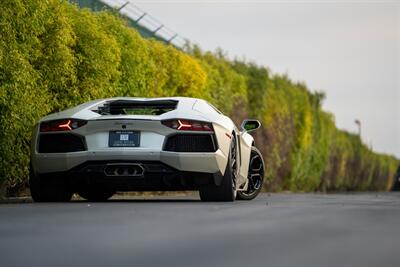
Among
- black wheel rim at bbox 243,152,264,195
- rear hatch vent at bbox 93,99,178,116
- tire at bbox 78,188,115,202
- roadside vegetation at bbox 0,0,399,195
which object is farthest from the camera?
black wheel rim at bbox 243,152,264,195

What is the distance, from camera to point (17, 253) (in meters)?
5.67

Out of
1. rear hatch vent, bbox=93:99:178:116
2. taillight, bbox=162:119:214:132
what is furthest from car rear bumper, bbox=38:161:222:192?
rear hatch vent, bbox=93:99:178:116

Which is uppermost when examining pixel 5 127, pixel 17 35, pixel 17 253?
pixel 17 35

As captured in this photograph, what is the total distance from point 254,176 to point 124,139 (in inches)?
119

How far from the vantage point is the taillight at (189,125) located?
11.0 meters

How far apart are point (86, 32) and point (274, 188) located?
65.3 feet

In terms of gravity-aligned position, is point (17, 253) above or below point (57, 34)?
below

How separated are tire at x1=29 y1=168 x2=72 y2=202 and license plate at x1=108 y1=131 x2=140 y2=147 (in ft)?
2.65

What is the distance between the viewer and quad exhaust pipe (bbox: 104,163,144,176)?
10.9 metres

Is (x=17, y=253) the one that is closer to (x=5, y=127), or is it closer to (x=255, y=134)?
(x=5, y=127)

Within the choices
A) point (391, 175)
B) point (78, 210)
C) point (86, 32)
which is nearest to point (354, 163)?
point (391, 175)

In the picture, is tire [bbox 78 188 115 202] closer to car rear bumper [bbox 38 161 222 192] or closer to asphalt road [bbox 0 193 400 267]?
car rear bumper [bbox 38 161 222 192]

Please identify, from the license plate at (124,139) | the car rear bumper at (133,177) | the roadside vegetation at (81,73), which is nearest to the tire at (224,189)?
the car rear bumper at (133,177)

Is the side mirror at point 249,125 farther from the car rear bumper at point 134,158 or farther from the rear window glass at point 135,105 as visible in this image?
the car rear bumper at point 134,158
